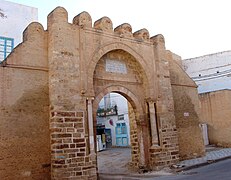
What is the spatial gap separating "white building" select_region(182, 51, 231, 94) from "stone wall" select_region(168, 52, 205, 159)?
8.72m

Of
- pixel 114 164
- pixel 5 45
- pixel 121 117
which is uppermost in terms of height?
pixel 5 45

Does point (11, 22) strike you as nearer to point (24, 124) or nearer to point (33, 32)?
point (33, 32)

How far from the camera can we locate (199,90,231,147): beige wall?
51.2 ft

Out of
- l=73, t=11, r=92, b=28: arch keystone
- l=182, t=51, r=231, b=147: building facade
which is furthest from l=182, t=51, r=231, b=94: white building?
l=73, t=11, r=92, b=28: arch keystone

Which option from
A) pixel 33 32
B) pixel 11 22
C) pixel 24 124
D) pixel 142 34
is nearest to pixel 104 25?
pixel 142 34

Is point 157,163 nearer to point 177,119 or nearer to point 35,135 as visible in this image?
point 177,119

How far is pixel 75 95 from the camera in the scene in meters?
7.97

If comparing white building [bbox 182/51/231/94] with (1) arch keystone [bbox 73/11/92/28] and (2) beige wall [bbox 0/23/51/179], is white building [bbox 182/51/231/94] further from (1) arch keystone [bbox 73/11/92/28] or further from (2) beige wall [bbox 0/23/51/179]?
(2) beige wall [bbox 0/23/51/179]

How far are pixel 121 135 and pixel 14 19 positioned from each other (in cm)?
1109

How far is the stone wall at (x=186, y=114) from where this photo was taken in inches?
443

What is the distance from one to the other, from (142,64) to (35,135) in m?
4.57

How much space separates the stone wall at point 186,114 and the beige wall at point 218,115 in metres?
4.26

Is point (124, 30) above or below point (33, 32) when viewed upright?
above

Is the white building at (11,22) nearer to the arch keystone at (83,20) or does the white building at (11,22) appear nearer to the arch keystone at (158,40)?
the arch keystone at (83,20)
